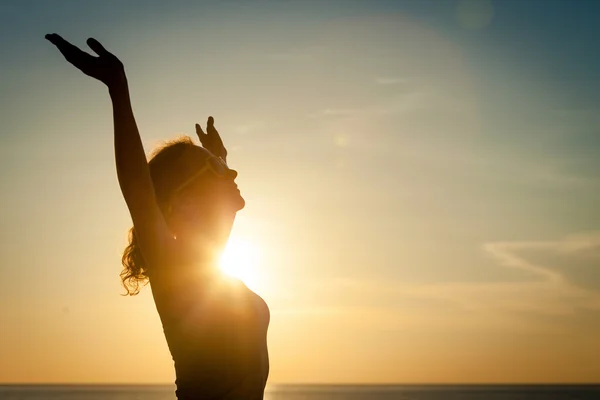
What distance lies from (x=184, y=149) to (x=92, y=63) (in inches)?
33.1

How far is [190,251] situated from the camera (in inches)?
127

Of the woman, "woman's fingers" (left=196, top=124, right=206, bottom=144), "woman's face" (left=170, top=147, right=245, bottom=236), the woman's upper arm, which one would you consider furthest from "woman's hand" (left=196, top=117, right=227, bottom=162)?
the woman's upper arm

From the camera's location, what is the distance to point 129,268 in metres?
3.88

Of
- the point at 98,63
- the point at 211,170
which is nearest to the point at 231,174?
the point at 211,170

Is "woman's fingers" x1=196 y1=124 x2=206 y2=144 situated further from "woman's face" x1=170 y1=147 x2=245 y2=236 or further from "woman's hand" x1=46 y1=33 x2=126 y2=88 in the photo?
"woman's hand" x1=46 y1=33 x2=126 y2=88

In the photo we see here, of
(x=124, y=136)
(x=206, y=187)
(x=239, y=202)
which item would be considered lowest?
(x=239, y=202)

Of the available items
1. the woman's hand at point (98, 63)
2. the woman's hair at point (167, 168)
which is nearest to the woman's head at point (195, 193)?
the woman's hair at point (167, 168)

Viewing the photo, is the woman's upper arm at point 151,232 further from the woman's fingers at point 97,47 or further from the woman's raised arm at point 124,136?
the woman's fingers at point 97,47

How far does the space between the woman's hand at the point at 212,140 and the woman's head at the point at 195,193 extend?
22.8 inches

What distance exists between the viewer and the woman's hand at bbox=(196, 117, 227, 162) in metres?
4.18

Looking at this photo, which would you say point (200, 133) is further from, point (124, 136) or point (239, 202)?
point (124, 136)

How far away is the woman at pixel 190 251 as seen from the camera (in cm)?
283

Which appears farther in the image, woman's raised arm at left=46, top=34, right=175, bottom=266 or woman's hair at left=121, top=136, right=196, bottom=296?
woman's hair at left=121, top=136, right=196, bottom=296

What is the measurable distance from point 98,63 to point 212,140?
144 cm
